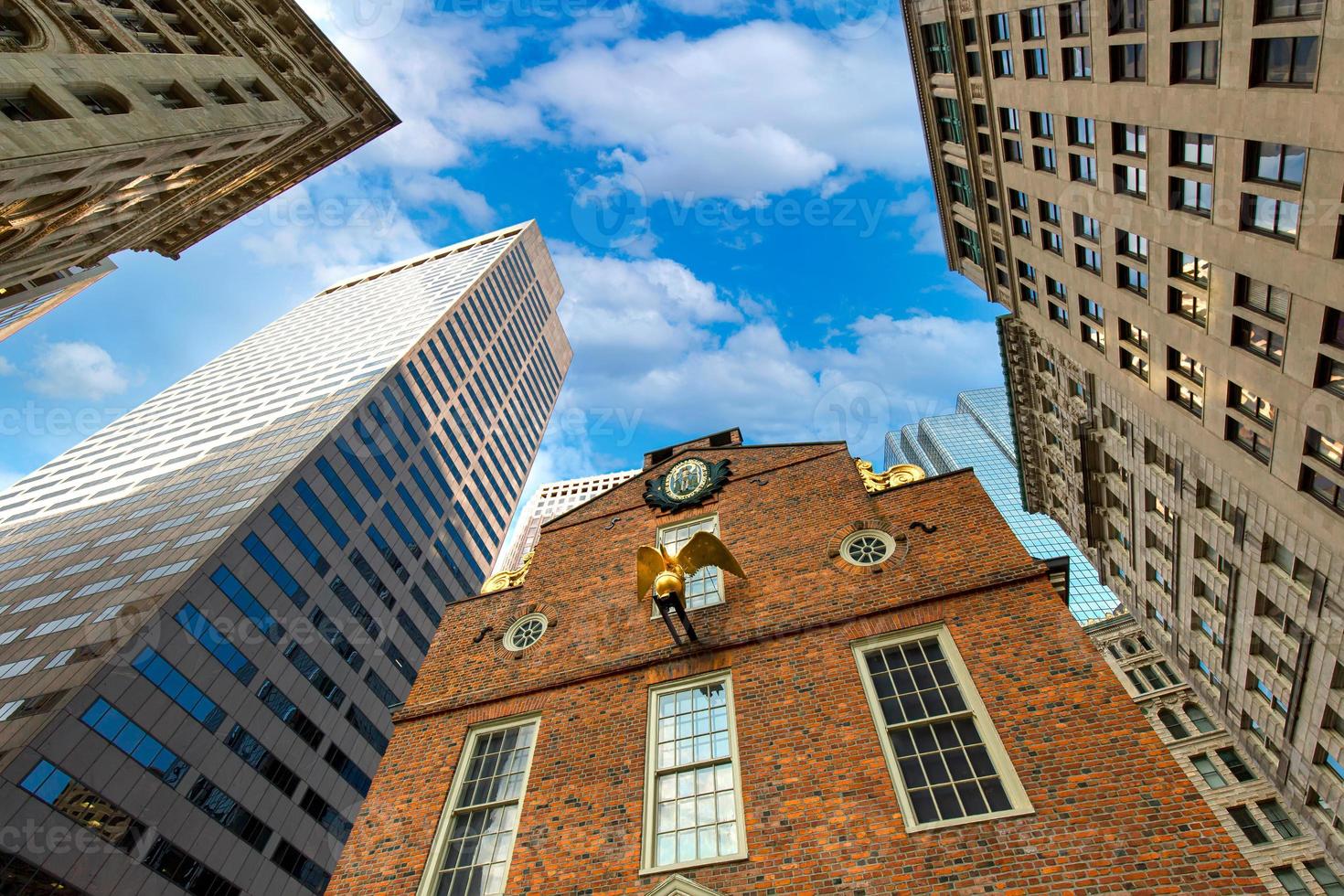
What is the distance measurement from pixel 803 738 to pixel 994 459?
523 ft

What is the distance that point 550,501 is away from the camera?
15762 cm

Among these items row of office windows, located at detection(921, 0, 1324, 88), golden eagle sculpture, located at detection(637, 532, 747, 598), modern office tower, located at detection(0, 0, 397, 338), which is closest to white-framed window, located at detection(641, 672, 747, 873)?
golden eagle sculpture, located at detection(637, 532, 747, 598)

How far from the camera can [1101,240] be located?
3011 centimetres

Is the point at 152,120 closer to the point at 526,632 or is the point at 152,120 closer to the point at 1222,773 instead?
the point at 526,632

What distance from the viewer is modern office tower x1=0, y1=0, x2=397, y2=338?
80.5 ft

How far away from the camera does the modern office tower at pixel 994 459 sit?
111 metres

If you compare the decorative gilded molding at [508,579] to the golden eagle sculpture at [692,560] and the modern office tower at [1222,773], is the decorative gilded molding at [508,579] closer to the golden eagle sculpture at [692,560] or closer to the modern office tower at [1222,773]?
the golden eagle sculpture at [692,560]

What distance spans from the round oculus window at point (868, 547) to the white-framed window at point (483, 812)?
23.9 feet

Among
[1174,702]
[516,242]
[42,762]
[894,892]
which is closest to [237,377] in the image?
[516,242]

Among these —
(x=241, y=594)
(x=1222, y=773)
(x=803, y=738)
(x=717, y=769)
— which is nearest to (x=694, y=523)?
(x=717, y=769)

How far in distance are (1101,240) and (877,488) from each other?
23364 millimetres

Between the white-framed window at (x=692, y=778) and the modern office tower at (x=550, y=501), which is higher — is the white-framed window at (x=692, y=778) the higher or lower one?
the higher one

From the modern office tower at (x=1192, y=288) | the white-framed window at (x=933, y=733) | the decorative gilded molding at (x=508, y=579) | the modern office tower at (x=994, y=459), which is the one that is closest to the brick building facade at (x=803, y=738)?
the white-framed window at (x=933, y=733)

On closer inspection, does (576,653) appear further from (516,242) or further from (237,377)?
(516,242)
